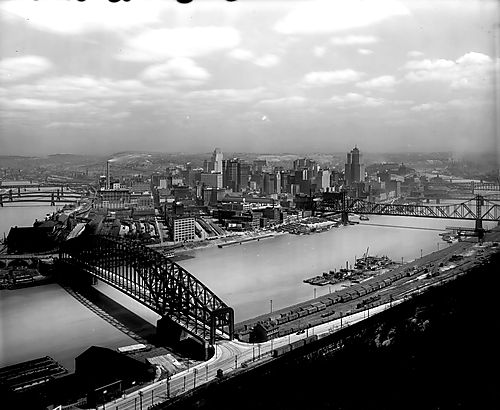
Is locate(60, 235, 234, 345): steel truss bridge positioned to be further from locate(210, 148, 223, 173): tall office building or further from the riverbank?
locate(210, 148, 223, 173): tall office building

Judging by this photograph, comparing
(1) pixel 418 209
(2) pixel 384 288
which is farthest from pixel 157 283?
(1) pixel 418 209

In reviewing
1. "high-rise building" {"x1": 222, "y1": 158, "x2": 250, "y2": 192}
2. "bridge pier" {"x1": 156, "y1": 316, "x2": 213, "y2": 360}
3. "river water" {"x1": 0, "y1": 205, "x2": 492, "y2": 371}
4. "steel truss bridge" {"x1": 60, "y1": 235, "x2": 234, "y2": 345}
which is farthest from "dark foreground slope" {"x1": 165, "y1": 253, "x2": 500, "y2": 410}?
"high-rise building" {"x1": 222, "y1": 158, "x2": 250, "y2": 192}

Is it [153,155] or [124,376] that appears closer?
[124,376]

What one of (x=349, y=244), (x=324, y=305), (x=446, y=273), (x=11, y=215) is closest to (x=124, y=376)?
(x=324, y=305)

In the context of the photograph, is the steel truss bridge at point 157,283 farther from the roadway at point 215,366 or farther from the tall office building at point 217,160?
the tall office building at point 217,160

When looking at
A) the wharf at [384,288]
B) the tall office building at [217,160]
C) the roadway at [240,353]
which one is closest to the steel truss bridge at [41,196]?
the tall office building at [217,160]

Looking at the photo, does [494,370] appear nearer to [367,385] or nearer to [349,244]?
[367,385]
